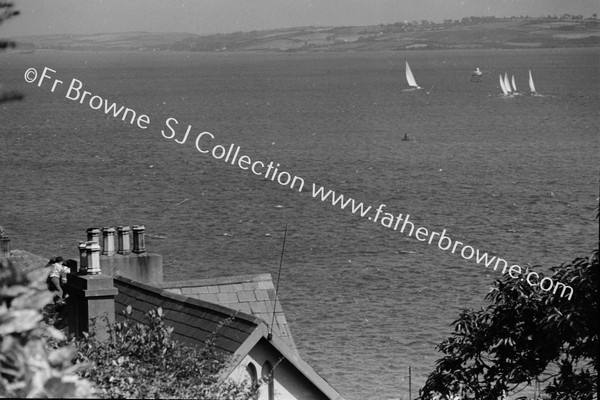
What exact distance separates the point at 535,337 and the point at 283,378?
113 inches

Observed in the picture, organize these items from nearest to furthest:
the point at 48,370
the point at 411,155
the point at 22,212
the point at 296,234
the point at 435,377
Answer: the point at 48,370, the point at 435,377, the point at 296,234, the point at 22,212, the point at 411,155

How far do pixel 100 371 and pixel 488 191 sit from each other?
66984 millimetres

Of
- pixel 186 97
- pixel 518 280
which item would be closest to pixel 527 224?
pixel 518 280

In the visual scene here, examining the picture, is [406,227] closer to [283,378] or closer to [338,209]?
[338,209]

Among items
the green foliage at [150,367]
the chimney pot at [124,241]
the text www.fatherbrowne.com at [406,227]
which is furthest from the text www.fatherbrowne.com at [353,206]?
the chimney pot at [124,241]

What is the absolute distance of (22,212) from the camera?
66.4m

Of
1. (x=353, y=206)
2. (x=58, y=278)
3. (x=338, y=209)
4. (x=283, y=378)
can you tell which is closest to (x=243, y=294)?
(x=58, y=278)

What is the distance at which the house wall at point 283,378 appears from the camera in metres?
13.1

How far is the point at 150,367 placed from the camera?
8664mm

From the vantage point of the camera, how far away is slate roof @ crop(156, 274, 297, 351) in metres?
16.0

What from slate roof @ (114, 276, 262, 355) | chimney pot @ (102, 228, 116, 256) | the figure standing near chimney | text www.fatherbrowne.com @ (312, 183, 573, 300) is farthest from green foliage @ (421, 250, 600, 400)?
text www.fatherbrowne.com @ (312, 183, 573, 300)

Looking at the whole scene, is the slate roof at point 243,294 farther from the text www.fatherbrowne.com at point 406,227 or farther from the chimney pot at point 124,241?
the text www.fatherbrowne.com at point 406,227

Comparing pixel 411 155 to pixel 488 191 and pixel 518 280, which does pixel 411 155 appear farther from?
pixel 518 280

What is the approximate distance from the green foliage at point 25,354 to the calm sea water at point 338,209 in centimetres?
2932
